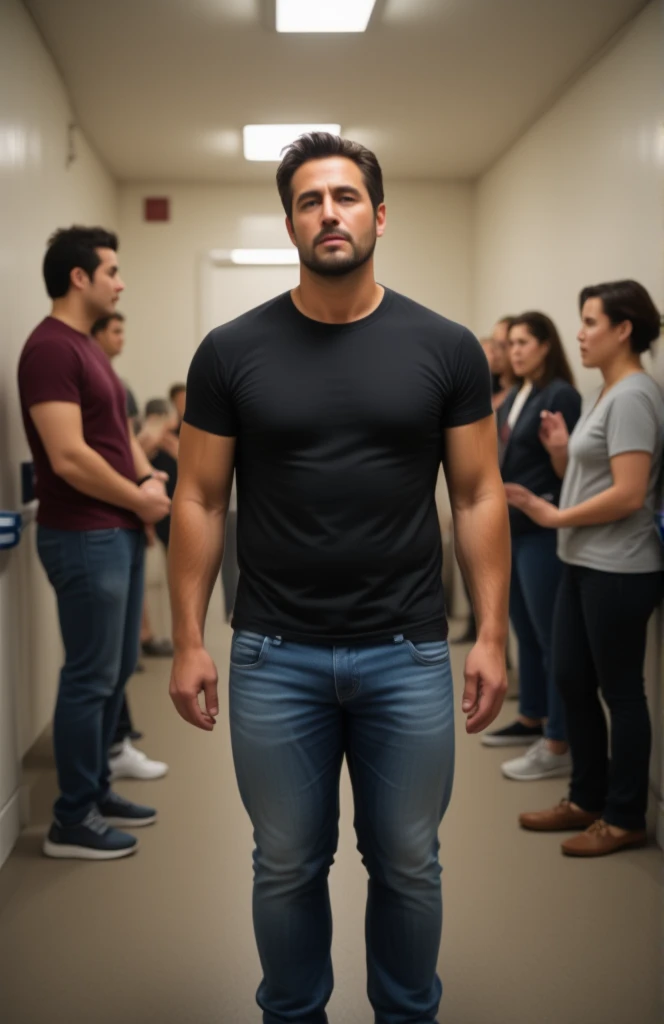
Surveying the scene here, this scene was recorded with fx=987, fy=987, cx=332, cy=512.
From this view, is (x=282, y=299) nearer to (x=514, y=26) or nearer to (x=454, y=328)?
(x=454, y=328)

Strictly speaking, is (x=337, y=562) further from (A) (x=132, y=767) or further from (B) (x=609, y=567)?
(A) (x=132, y=767)

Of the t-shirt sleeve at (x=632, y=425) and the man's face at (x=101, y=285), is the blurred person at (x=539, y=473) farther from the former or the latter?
the man's face at (x=101, y=285)

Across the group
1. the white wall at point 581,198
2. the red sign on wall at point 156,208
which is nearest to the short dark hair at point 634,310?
the white wall at point 581,198

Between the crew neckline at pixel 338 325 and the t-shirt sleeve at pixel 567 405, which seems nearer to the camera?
the crew neckline at pixel 338 325

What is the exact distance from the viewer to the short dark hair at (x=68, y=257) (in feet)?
7.38

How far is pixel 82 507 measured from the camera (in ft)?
7.14

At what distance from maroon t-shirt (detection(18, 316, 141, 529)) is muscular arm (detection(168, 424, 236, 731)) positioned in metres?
0.85

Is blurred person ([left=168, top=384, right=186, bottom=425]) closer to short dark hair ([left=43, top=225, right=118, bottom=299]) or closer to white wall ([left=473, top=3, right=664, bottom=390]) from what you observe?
white wall ([left=473, top=3, right=664, bottom=390])

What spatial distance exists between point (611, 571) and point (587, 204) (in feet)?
4.76

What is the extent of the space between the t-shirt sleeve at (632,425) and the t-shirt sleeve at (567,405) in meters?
0.54

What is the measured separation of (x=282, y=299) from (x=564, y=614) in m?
1.30

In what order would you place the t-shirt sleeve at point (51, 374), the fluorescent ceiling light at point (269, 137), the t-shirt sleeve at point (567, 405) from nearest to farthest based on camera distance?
the t-shirt sleeve at point (51, 374), the t-shirt sleeve at point (567, 405), the fluorescent ceiling light at point (269, 137)

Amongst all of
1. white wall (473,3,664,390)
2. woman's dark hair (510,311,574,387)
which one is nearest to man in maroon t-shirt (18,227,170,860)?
woman's dark hair (510,311,574,387)

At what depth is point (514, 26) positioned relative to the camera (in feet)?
9.35
